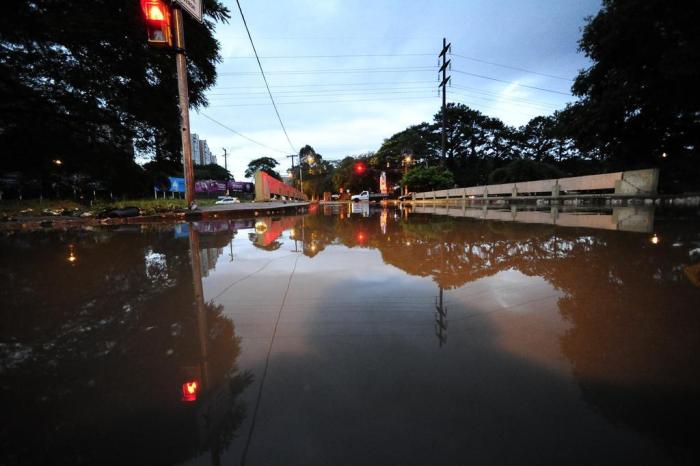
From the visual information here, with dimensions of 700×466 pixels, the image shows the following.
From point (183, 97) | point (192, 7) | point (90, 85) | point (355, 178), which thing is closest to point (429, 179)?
point (183, 97)

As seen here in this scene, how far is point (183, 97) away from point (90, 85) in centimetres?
418

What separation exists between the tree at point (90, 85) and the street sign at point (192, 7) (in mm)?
1169

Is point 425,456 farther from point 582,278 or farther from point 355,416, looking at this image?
point 582,278

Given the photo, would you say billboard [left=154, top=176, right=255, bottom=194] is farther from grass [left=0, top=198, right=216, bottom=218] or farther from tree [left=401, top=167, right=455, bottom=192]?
tree [left=401, top=167, right=455, bottom=192]

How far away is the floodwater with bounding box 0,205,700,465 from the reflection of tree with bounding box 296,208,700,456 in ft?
0.04

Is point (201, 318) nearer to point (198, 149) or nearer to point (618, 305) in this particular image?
point (618, 305)

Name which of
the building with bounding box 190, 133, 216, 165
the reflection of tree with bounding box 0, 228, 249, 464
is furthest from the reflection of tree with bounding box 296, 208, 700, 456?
the building with bounding box 190, 133, 216, 165

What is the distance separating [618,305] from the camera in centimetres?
189

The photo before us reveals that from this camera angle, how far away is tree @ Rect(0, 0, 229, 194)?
921 cm

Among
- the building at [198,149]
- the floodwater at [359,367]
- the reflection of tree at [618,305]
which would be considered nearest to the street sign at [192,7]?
the reflection of tree at [618,305]

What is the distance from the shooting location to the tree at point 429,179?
97.7ft

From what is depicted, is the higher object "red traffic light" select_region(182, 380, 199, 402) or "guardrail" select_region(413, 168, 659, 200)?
"guardrail" select_region(413, 168, 659, 200)

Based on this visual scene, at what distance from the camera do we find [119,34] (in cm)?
982

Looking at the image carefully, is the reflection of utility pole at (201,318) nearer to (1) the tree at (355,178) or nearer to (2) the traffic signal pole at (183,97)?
(2) the traffic signal pole at (183,97)
